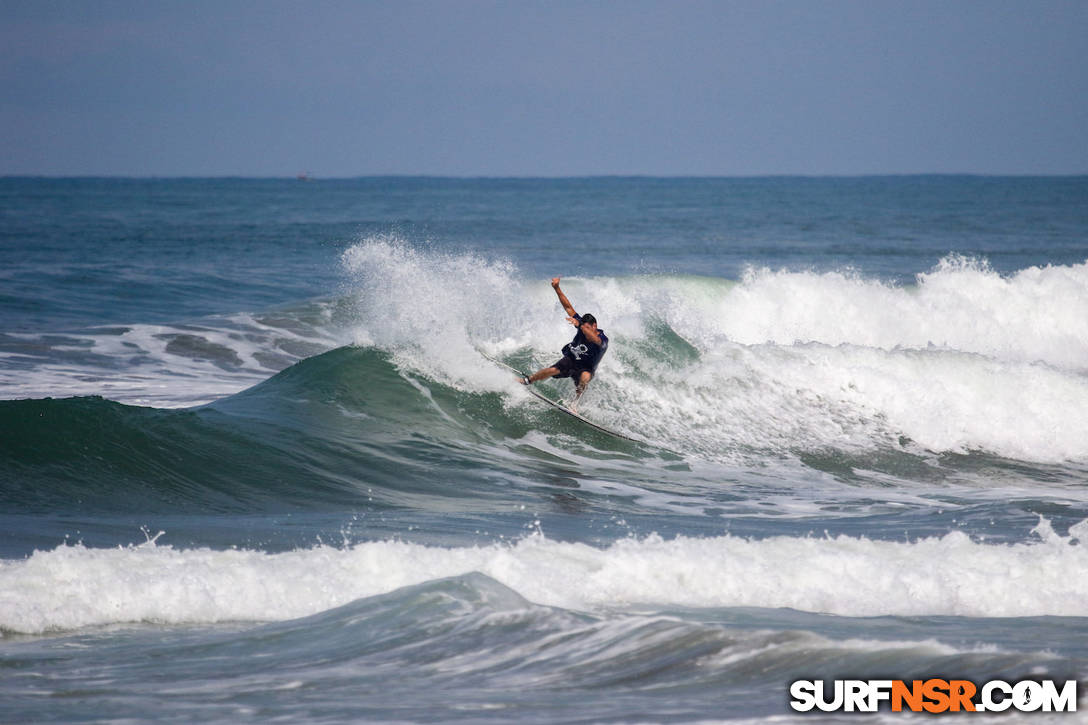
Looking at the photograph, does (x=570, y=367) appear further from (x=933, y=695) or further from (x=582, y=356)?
(x=933, y=695)

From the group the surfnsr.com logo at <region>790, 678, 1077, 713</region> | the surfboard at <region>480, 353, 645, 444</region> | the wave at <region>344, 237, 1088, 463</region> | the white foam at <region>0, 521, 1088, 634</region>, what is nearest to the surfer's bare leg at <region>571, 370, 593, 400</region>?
the surfboard at <region>480, 353, 645, 444</region>

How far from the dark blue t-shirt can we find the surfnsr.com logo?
322 inches

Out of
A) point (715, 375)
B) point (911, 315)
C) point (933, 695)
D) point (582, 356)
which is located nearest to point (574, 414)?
point (582, 356)

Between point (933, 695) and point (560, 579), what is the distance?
9.08ft

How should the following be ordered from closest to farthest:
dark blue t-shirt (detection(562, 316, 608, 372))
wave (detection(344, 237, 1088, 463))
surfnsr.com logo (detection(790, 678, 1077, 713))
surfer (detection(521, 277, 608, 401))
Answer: surfnsr.com logo (detection(790, 678, 1077, 713)), surfer (detection(521, 277, 608, 401)), dark blue t-shirt (detection(562, 316, 608, 372)), wave (detection(344, 237, 1088, 463))

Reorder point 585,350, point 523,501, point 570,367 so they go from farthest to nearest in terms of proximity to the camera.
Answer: point 570,367, point 585,350, point 523,501

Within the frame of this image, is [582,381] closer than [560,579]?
No

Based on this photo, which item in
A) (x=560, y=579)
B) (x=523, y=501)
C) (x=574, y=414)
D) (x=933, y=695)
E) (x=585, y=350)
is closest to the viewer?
(x=933, y=695)

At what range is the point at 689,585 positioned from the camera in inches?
295

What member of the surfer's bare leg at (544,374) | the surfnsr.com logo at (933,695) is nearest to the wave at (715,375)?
the surfer's bare leg at (544,374)

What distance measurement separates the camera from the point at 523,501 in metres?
10.9

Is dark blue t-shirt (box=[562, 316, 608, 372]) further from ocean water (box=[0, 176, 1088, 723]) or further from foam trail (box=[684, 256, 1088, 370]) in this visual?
foam trail (box=[684, 256, 1088, 370])

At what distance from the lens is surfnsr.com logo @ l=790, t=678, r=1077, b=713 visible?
5059 millimetres

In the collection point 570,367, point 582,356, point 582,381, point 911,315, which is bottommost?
point 582,381
